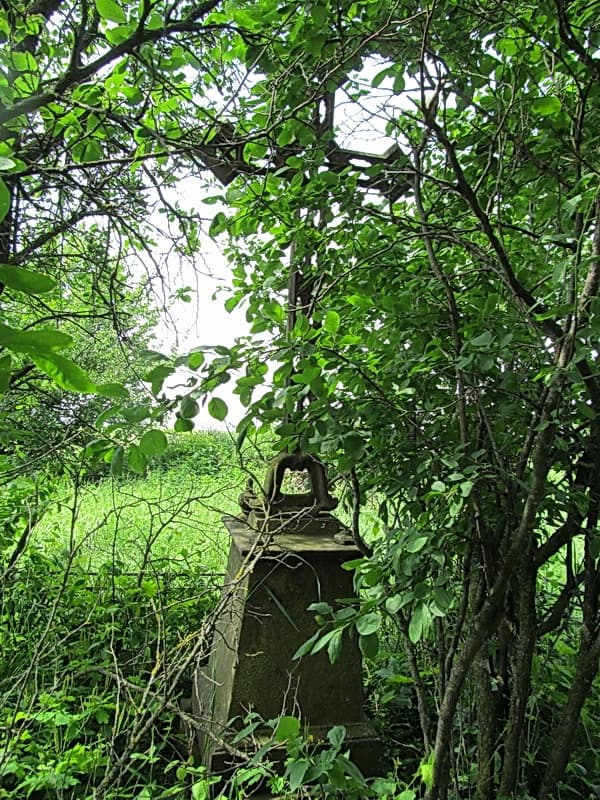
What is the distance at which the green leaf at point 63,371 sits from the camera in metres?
0.41

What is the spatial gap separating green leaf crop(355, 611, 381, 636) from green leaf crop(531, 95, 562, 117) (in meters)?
1.21

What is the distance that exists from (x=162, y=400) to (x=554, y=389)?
79 centimetres

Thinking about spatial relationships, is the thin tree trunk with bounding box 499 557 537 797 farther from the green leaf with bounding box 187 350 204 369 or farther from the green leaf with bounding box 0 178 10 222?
the green leaf with bounding box 0 178 10 222

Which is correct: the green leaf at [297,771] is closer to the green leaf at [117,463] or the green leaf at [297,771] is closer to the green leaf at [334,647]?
the green leaf at [334,647]

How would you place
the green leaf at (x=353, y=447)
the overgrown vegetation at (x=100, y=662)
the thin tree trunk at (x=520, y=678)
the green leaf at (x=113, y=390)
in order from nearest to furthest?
the green leaf at (x=113, y=390)
the green leaf at (x=353, y=447)
the thin tree trunk at (x=520, y=678)
the overgrown vegetation at (x=100, y=662)

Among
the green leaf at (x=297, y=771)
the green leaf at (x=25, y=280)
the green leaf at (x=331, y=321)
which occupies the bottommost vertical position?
the green leaf at (x=297, y=771)

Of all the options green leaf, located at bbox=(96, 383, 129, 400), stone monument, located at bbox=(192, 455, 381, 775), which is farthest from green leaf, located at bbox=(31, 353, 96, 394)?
stone monument, located at bbox=(192, 455, 381, 775)

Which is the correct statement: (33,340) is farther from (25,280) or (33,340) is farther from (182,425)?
(182,425)

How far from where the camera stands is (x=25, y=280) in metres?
0.42

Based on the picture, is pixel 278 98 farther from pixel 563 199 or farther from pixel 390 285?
pixel 563 199

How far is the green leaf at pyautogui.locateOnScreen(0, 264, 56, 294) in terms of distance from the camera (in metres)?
0.40

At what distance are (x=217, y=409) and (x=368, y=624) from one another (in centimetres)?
49

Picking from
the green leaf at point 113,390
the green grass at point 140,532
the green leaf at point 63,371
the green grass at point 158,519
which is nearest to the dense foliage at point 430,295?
the green leaf at point 113,390

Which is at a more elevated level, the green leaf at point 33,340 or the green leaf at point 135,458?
the green leaf at point 33,340
